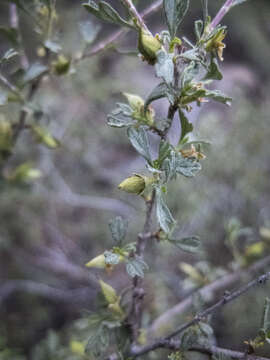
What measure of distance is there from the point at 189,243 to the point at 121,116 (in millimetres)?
252

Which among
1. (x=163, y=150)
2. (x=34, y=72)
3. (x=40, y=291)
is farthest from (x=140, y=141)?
(x=40, y=291)

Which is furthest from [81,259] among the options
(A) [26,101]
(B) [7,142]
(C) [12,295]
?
(A) [26,101]

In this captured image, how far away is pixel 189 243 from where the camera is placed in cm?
59

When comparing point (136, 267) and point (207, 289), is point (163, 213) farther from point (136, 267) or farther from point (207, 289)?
point (207, 289)

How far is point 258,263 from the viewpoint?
93 cm

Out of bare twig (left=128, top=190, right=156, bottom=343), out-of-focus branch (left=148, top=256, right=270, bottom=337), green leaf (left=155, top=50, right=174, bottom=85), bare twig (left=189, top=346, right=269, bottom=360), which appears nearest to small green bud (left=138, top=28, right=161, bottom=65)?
green leaf (left=155, top=50, right=174, bottom=85)

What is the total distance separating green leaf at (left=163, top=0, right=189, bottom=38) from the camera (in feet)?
1.53

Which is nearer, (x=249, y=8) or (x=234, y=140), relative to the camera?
(x=234, y=140)

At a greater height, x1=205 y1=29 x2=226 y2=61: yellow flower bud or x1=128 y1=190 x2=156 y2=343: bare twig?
x1=205 y1=29 x2=226 y2=61: yellow flower bud

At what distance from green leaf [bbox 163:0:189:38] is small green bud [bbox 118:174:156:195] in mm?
221

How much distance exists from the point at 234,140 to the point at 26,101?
1043 millimetres

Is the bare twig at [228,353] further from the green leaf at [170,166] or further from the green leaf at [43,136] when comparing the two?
the green leaf at [43,136]

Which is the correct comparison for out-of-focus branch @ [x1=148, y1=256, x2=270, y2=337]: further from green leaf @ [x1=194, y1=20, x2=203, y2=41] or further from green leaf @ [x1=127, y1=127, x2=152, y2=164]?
green leaf @ [x1=194, y1=20, x2=203, y2=41]

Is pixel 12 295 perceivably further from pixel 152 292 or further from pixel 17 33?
pixel 17 33
